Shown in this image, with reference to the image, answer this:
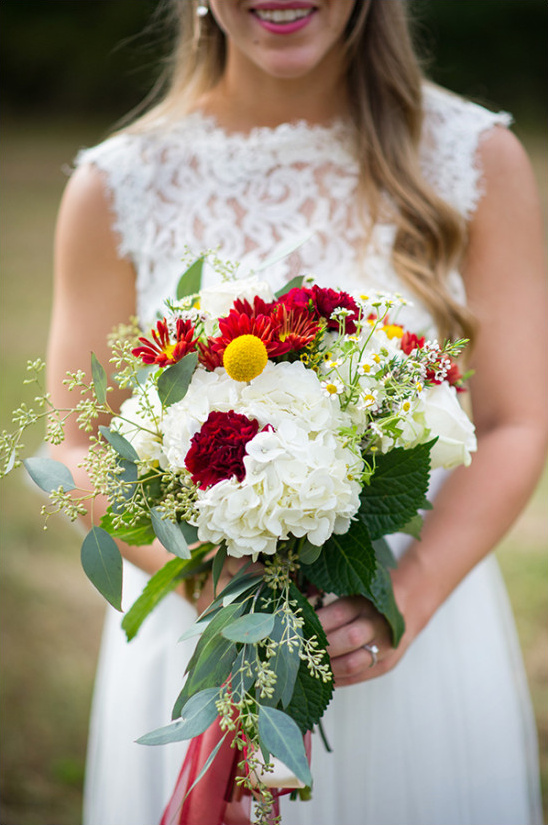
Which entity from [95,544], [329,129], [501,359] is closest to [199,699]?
[95,544]

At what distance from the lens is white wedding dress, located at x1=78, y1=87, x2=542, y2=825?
1879 millimetres

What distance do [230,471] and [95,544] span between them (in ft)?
0.78

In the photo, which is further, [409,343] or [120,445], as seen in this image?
[409,343]

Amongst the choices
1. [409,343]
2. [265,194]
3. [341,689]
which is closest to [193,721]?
[409,343]

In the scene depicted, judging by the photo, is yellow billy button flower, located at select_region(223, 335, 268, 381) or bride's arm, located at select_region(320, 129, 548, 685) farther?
bride's arm, located at select_region(320, 129, 548, 685)

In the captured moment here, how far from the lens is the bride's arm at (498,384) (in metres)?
1.79

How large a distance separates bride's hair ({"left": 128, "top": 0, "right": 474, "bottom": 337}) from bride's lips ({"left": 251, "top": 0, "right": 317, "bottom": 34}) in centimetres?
24

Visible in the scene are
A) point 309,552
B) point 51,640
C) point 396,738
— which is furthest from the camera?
point 51,640

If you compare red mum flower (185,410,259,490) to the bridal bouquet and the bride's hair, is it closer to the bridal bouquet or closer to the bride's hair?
the bridal bouquet

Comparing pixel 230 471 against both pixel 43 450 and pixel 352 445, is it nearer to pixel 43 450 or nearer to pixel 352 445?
pixel 352 445

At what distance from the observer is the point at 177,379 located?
1.16 metres

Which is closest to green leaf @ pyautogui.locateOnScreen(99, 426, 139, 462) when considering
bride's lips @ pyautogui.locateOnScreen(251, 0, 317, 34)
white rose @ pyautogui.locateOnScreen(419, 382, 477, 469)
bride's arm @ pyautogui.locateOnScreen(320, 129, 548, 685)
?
white rose @ pyautogui.locateOnScreen(419, 382, 477, 469)

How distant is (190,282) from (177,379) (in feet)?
1.22

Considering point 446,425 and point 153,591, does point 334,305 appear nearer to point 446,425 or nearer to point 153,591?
point 446,425
